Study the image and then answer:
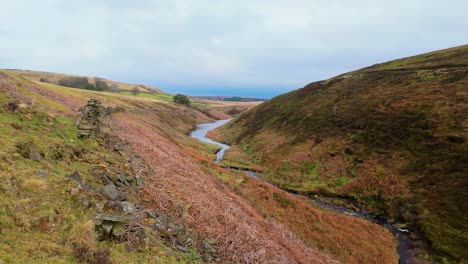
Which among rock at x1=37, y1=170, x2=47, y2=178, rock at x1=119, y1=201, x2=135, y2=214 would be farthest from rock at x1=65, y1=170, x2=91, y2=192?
rock at x1=119, y1=201, x2=135, y2=214

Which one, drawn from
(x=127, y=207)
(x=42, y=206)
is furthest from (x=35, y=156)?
(x=127, y=207)

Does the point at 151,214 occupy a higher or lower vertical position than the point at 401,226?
higher

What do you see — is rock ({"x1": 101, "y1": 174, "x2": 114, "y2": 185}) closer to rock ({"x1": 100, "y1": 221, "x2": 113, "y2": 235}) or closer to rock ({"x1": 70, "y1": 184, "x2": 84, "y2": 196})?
rock ({"x1": 70, "y1": 184, "x2": 84, "y2": 196})

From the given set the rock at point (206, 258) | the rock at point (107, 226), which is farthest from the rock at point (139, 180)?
the rock at point (206, 258)

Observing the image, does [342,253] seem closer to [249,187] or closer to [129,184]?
[249,187]

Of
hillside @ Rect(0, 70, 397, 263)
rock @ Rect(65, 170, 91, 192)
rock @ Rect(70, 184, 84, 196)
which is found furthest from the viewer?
rock @ Rect(65, 170, 91, 192)

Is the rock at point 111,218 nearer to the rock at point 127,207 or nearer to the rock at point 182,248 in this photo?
the rock at point 127,207

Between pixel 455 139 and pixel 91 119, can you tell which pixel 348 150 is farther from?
pixel 91 119

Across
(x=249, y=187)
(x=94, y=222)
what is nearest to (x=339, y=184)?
(x=249, y=187)

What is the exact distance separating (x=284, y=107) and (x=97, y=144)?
244ft

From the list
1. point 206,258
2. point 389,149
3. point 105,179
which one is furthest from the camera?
point 389,149

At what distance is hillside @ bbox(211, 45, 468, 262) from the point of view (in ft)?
101

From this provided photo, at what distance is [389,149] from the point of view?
43.3 metres

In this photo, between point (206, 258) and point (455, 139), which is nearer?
point (206, 258)
